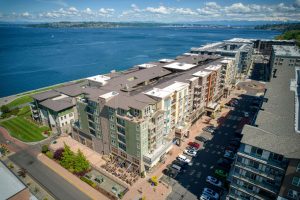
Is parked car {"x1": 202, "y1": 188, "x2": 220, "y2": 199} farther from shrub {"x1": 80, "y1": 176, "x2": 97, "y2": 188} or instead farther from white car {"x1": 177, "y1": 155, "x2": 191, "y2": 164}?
shrub {"x1": 80, "y1": 176, "x2": 97, "y2": 188}

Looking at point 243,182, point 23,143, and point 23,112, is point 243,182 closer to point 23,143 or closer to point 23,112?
point 23,143

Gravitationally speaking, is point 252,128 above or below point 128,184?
above

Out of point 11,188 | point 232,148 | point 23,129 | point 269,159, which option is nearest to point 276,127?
point 269,159

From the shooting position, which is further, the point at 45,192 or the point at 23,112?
the point at 23,112

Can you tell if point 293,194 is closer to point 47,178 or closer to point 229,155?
point 229,155

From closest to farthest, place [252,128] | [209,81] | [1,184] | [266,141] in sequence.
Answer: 1. [266,141]
2. [252,128]
3. [1,184]
4. [209,81]

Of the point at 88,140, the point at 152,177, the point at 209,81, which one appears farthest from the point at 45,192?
the point at 209,81

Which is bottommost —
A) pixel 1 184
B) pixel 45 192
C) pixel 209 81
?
pixel 45 192
